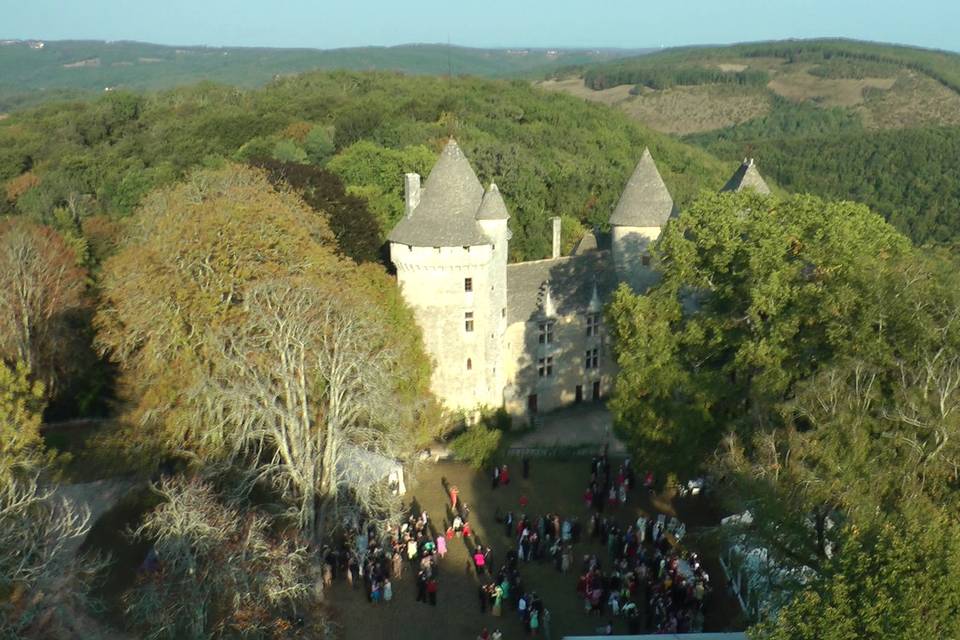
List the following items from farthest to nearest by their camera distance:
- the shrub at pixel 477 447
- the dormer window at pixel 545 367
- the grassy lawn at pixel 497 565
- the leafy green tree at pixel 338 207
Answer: the leafy green tree at pixel 338 207, the dormer window at pixel 545 367, the shrub at pixel 477 447, the grassy lawn at pixel 497 565

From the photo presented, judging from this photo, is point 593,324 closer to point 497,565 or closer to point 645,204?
point 645,204

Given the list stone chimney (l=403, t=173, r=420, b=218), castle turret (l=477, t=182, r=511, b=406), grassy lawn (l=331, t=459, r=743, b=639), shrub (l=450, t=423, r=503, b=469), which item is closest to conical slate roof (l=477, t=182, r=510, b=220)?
castle turret (l=477, t=182, r=511, b=406)

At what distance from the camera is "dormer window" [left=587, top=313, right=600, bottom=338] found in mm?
34125

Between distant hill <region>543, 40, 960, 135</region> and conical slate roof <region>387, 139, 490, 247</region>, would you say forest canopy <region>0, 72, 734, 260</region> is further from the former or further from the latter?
distant hill <region>543, 40, 960, 135</region>

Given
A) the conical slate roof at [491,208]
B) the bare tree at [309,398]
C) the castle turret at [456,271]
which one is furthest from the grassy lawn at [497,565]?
the conical slate roof at [491,208]

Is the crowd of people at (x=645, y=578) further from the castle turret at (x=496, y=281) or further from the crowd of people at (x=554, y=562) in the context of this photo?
the castle turret at (x=496, y=281)

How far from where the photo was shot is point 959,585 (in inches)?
439

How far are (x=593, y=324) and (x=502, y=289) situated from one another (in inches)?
196

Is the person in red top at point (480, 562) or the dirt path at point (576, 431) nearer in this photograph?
the person in red top at point (480, 562)

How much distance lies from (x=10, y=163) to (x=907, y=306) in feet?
277

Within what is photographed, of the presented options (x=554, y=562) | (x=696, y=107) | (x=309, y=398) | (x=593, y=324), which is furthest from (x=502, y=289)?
(x=696, y=107)

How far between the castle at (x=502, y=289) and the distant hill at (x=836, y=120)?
5209 cm

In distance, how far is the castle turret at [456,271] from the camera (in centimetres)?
2905

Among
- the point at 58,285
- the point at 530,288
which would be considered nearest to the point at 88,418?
the point at 58,285
